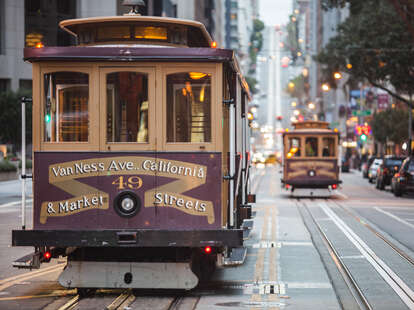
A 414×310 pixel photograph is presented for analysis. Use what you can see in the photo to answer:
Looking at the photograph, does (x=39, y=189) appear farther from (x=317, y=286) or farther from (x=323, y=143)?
(x=323, y=143)

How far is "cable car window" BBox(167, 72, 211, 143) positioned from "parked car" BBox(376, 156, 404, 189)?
107ft

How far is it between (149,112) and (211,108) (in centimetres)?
75

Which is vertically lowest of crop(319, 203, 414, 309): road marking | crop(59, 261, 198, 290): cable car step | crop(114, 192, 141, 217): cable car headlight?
crop(319, 203, 414, 309): road marking

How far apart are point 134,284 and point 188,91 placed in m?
2.48

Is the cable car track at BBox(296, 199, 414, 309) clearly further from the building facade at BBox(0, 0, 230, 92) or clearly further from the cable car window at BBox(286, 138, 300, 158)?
the building facade at BBox(0, 0, 230, 92)

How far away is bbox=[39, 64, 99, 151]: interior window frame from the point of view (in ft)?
32.9

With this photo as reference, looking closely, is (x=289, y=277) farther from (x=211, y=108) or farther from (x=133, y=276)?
(x=211, y=108)

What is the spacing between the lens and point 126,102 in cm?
1009

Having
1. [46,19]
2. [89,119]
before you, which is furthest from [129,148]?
[46,19]

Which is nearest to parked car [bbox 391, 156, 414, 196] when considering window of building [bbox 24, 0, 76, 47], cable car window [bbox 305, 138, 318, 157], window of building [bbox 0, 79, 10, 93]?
→ cable car window [bbox 305, 138, 318, 157]

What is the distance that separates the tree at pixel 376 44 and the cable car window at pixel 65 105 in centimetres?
3121

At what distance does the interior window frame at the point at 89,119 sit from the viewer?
1002cm

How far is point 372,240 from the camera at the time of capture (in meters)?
17.8

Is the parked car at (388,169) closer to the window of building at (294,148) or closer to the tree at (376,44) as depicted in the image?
the tree at (376,44)
